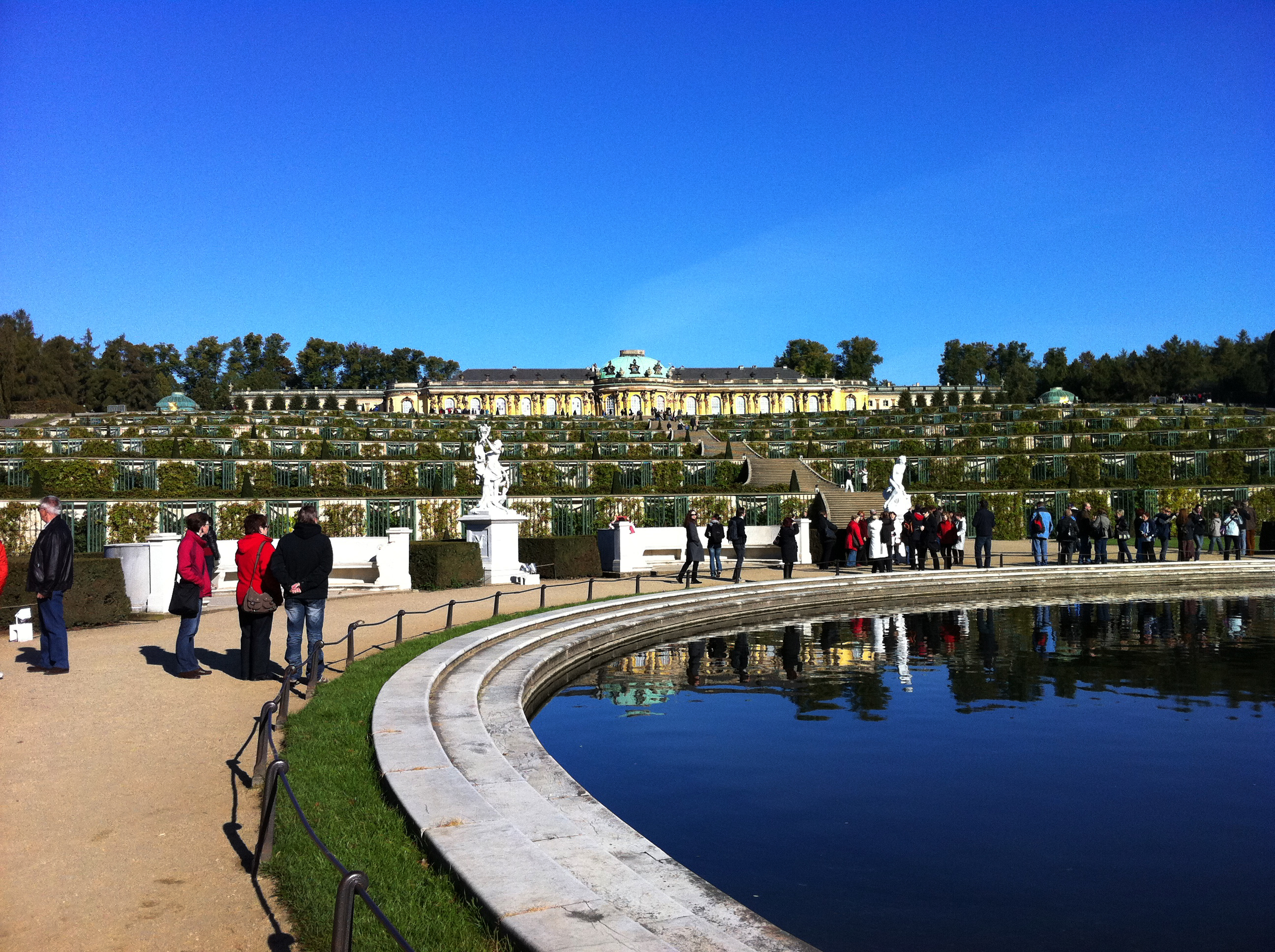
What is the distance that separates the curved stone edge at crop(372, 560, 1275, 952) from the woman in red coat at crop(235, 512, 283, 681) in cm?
158

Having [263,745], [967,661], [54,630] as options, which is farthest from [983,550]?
[263,745]

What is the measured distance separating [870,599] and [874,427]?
135ft

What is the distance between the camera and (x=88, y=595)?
14898 millimetres

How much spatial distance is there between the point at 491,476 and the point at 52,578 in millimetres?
13193

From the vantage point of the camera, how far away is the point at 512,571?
73.9 feet

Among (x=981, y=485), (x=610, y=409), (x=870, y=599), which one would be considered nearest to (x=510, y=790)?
(x=870, y=599)

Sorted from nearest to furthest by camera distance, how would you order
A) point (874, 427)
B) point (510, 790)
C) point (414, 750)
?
point (510, 790)
point (414, 750)
point (874, 427)

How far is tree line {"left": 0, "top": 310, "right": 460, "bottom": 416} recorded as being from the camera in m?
102

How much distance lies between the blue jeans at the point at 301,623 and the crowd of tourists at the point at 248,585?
0.03 feet

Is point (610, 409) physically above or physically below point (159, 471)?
above

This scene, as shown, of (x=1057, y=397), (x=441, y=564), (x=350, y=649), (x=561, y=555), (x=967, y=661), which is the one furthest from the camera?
(x=1057, y=397)

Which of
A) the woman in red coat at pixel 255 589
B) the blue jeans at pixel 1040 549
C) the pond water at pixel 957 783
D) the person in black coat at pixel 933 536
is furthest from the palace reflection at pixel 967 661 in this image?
the blue jeans at pixel 1040 549

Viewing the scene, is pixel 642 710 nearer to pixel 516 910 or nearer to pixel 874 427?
pixel 516 910

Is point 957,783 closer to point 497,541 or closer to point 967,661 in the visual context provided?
point 967,661
